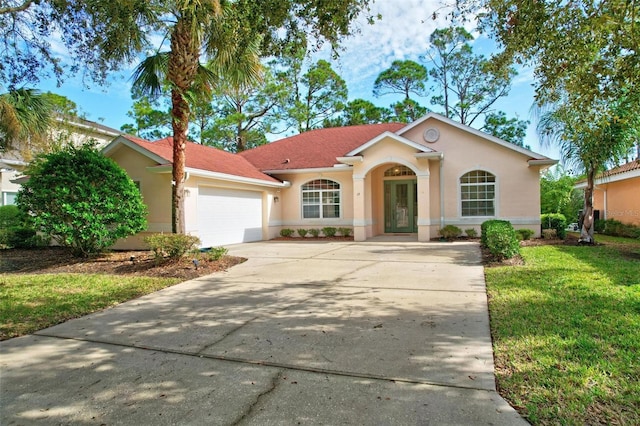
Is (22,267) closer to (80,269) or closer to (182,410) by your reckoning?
(80,269)

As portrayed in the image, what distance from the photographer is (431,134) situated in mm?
16828

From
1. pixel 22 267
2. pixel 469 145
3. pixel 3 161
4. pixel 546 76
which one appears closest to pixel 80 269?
pixel 22 267

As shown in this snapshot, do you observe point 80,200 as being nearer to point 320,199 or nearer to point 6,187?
point 320,199

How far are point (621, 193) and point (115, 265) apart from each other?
22.1 meters

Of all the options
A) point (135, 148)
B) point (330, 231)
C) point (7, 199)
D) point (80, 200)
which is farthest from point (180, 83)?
point (7, 199)

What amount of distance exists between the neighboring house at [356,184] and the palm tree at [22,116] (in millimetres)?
2746

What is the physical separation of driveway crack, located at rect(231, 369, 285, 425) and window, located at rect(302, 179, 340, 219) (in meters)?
14.8

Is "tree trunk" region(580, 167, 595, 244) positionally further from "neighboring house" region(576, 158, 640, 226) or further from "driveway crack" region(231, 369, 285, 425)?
"driveway crack" region(231, 369, 285, 425)

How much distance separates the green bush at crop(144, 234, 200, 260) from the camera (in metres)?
9.06

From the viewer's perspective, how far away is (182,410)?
2.95 metres

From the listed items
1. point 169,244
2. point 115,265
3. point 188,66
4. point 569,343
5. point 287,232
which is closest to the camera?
point 569,343

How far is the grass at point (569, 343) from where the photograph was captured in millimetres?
2889

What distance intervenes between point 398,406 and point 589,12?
621 cm

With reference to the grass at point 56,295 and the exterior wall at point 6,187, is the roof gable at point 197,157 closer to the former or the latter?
the grass at point 56,295
